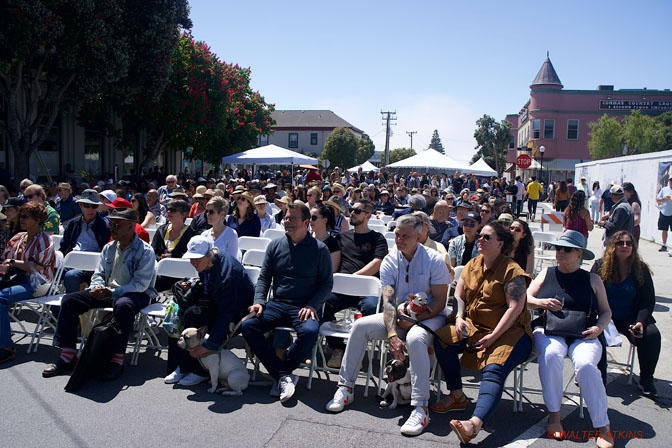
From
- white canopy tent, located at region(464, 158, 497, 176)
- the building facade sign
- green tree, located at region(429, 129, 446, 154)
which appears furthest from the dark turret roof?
green tree, located at region(429, 129, 446, 154)

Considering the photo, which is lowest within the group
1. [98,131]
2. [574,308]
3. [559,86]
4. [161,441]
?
[161,441]

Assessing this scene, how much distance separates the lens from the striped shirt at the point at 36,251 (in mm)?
5844

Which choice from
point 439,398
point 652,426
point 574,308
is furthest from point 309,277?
point 652,426

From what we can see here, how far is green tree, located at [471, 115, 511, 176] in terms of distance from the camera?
69500 mm

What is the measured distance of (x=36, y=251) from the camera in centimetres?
586

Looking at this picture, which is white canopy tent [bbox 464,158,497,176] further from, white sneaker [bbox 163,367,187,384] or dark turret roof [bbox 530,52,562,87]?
dark turret roof [bbox 530,52,562,87]

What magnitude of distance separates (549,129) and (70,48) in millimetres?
44664

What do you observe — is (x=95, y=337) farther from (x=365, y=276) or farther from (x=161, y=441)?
(x=365, y=276)

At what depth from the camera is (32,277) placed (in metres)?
5.78

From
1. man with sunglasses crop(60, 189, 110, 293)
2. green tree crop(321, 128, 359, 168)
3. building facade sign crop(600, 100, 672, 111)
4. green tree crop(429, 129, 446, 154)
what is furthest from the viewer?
green tree crop(429, 129, 446, 154)

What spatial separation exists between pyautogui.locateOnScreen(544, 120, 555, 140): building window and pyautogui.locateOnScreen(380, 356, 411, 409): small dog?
1944 inches

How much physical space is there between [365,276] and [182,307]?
5.95ft

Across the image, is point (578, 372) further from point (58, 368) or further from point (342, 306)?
point (58, 368)

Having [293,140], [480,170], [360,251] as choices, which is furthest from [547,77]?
[360,251]
